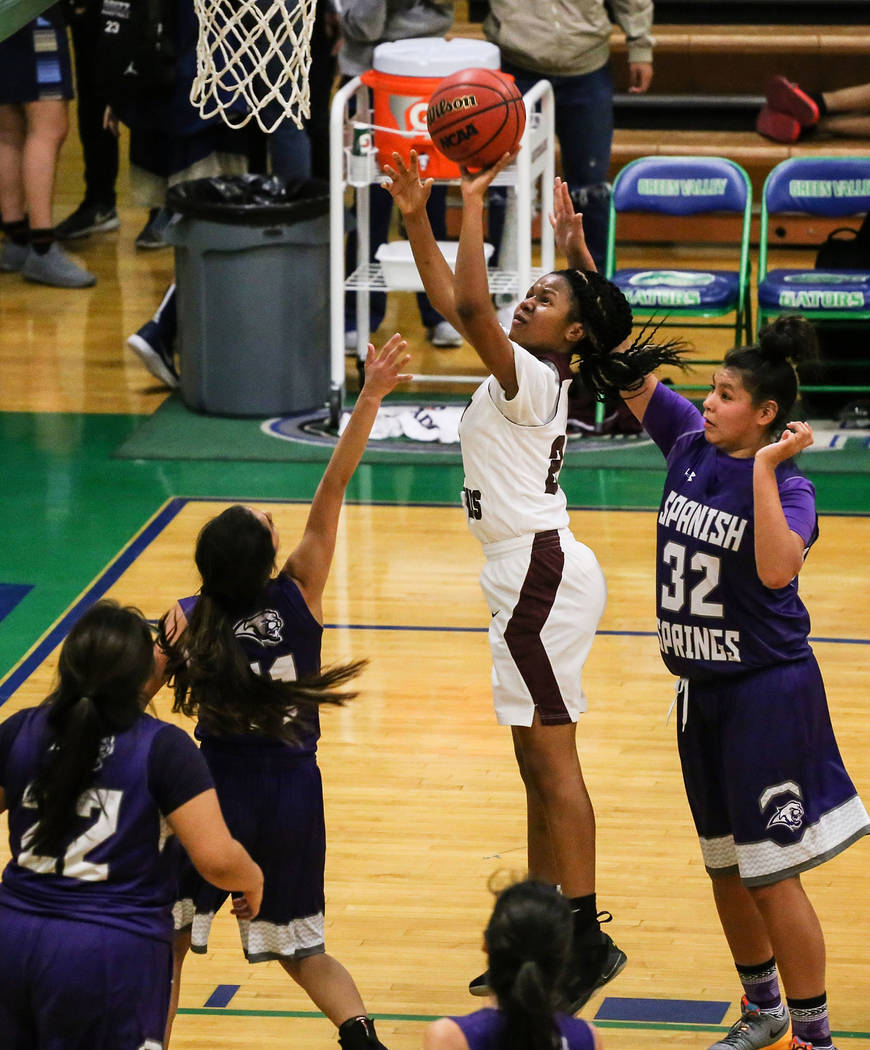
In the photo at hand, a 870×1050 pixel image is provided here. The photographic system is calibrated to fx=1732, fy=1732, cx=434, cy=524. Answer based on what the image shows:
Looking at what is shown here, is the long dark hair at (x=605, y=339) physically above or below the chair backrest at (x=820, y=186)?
above

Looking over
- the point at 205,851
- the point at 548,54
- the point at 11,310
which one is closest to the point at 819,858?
the point at 205,851

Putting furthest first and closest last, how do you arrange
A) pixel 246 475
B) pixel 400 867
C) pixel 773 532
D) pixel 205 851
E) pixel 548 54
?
pixel 548 54, pixel 246 475, pixel 400 867, pixel 773 532, pixel 205 851

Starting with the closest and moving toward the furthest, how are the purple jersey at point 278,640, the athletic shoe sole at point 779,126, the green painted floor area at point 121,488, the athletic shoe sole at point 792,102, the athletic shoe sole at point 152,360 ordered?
→ the purple jersey at point 278,640
the green painted floor area at point 121,488
the athletic shoe sole at point 152,360
the athletic shoe sole at point 792,102
the athletic shoe sole at point 779,126

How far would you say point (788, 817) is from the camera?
11.0ft

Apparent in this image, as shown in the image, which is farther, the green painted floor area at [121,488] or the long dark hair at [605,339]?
the green painted floor area at [121,488]

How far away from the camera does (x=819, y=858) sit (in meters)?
3.35

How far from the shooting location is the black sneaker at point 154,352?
8258 mm

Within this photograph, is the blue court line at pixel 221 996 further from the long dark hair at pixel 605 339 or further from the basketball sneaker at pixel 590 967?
the long dark hair at pixel 605 339

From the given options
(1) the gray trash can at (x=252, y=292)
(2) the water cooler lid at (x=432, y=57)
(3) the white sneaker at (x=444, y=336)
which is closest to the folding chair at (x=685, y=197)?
(2) the water cooler lid at (x=432, y=57)

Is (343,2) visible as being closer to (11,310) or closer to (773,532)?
(11,310)

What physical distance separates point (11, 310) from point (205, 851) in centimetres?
749

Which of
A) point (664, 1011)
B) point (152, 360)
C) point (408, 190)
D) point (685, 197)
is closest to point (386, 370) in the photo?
point (408, 190)

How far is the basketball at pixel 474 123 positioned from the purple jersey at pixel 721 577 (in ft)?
5.86

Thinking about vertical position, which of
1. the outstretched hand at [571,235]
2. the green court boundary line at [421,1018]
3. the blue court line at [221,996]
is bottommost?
the blue court line at [221,996]
